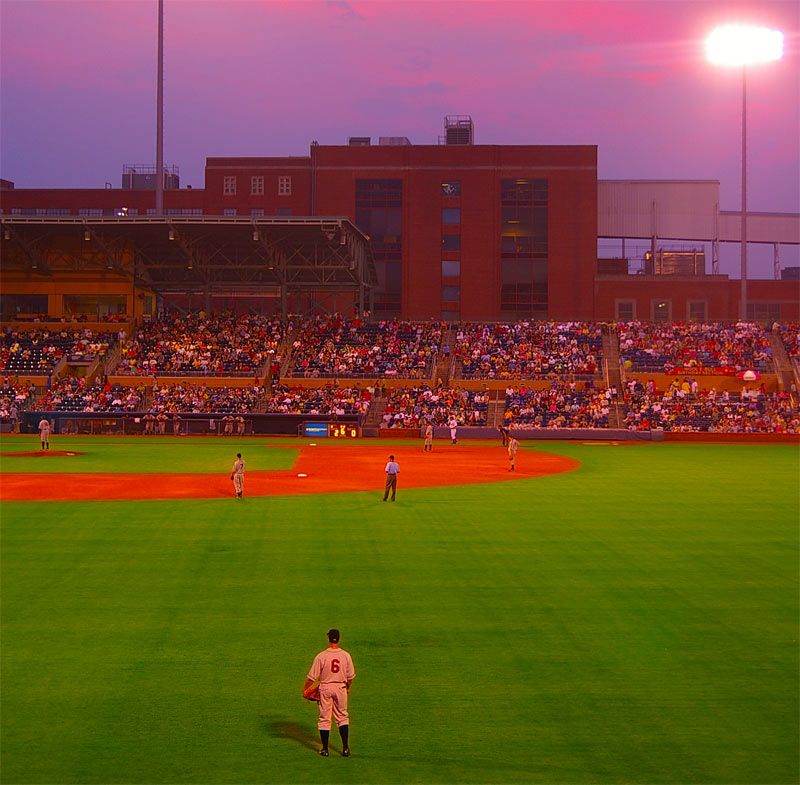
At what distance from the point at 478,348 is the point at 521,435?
11736mm

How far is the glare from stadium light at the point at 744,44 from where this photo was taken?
5066 cm

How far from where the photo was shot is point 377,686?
11430 millimetres

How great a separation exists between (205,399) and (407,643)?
147 ft

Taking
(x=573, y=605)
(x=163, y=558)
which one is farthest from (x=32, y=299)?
(x=573, y=605)

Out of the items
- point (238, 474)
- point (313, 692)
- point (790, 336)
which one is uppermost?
point (790, 336)

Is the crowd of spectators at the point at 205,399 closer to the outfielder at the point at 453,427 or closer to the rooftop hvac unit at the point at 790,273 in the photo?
the outfielder at the point at 453,427

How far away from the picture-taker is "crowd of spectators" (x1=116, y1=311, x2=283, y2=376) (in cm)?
6016

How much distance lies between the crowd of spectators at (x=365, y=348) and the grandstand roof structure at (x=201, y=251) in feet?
9.34

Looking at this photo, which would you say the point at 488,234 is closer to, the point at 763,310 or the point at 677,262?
the point at 677,262

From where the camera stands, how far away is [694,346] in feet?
202

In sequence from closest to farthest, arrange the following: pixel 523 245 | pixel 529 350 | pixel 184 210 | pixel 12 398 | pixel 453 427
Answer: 1. pixel 453 427
2. pixel 12 398
3. pixel 529 350
4. pixel 523 245
5. pixel 184 210

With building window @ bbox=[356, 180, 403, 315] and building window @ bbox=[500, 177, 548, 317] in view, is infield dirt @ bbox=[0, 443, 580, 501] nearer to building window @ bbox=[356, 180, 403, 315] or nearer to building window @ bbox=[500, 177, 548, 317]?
building window @ bbox=[500, 177, 548, 317]

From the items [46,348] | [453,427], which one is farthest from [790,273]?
[46,348]

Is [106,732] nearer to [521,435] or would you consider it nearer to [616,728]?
[616,728]
